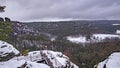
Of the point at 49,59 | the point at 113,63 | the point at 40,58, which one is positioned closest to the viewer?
the point at 113,63

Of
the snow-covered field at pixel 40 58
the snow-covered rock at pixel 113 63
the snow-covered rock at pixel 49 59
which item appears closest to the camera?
the snow-covered rock at pixel 113 63

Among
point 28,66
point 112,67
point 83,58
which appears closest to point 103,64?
point 112,67

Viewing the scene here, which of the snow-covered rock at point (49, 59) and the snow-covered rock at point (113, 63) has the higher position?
the snow-covered rock at point (113, 63)

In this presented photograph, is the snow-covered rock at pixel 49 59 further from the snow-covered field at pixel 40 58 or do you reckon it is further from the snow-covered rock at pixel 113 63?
the snow-covered rock at pixel 113 63

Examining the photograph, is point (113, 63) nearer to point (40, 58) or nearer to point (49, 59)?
point (49, 59)

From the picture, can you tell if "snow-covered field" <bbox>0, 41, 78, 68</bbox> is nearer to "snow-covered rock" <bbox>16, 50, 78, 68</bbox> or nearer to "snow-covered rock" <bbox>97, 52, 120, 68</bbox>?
"snow-covered rock" <bbox>16, 50, 78, 68</bbox>

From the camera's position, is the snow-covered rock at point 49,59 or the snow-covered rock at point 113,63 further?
the snow-covered rock at point 49,59

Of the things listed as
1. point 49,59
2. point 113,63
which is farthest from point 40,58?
point 113,63

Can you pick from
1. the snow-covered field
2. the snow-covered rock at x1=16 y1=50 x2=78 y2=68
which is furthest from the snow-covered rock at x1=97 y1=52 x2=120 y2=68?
the snow-covered rock at x1=16 y1=50 x2=78 y2=68

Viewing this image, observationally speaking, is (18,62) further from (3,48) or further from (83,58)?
(83,58)

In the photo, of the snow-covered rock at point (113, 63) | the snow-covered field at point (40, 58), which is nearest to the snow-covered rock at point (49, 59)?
the snow-covered field at point (40, 58)

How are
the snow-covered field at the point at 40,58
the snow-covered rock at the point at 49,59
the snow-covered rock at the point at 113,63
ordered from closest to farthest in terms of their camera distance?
the snow-covered rock at the point at 113,63 < the snow-covered field at the point at 40,58 < the snow-covered rock at the point at 49,59
